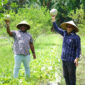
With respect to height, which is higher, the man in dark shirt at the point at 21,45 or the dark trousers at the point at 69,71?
the man in dark shirt at the point at 21,45

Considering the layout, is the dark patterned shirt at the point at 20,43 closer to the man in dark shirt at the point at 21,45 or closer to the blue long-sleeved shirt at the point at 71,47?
the man in dark shirt at the point at 21,45

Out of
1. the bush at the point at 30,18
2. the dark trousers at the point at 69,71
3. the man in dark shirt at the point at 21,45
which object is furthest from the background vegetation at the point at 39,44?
the dark trousers at the point at 69,71

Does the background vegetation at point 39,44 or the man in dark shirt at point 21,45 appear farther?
the background vegetation at point 39,44

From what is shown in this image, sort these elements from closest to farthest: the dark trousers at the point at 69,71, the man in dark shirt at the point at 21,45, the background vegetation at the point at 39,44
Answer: the dark trousers at the point at 69,71, the man in dark shirt at the point at 21,45, the background vegetation at the point at 39,44

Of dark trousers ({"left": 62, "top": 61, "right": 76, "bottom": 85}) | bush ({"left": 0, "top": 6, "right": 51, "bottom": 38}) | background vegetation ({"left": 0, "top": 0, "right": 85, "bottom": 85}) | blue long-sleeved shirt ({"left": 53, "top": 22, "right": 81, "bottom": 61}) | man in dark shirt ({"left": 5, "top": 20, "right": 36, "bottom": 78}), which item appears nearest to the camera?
blue long-sleeved shirt ({"left": 53, "top": 22, "right": 81, "bottom": 61})

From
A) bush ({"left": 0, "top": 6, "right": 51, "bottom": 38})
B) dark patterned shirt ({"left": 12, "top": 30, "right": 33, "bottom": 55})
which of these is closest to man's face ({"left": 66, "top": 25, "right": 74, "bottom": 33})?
dark patterned shirt ({"left": 12, "top": 30, "right": 33, "bottom": 55})

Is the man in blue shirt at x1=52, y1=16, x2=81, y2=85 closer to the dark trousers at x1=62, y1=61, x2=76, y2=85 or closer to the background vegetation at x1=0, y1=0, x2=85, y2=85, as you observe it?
the dark trousers at x1=62, y1=61, x2=76, y2=85

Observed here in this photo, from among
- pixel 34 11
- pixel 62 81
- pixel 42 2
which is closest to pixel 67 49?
pixel 62 81

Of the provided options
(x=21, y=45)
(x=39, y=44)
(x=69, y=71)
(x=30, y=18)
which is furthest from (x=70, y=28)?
(x=39, y=44)

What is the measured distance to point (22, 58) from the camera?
6113mm

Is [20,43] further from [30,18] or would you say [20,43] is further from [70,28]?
[30,18]

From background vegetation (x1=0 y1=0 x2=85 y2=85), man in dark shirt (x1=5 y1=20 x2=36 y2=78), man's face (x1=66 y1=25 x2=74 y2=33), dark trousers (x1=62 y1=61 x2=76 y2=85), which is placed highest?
man's face (x1=66 y1=25 x2=74 y2=33)

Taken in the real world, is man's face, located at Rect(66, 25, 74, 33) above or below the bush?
above

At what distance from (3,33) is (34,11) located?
395cm
